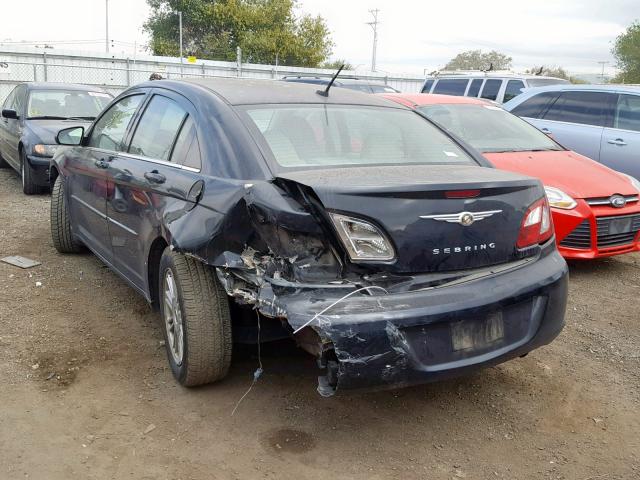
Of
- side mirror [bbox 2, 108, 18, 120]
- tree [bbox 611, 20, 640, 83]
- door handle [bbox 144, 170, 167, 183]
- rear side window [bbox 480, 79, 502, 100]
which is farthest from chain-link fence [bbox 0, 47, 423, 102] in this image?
tree [bbox 611, 20, 640, 83]

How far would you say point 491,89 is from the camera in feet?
41.0

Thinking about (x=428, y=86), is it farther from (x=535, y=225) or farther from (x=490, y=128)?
(x=535, y=225)

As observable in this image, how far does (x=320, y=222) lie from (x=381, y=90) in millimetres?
12997

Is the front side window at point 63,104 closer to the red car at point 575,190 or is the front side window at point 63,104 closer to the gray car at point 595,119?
the red car at point 575,190

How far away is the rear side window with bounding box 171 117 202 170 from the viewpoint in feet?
10.8

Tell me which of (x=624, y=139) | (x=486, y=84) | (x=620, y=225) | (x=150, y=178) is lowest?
(x=620, y=225)

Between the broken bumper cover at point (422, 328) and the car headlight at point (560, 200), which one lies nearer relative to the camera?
the broken bumper cover at point (422, 328)

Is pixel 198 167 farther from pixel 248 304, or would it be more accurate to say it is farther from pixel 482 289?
pixel 482 289

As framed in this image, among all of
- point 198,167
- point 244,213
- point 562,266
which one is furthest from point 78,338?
point 562,266

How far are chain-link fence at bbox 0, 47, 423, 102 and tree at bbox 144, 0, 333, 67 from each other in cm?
1418

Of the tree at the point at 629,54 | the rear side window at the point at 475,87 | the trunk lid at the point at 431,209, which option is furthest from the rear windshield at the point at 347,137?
the tree at the point at 629,54

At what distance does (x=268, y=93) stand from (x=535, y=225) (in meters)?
1.69

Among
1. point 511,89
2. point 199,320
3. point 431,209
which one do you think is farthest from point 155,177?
point 511,89

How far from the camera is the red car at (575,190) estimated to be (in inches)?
209
